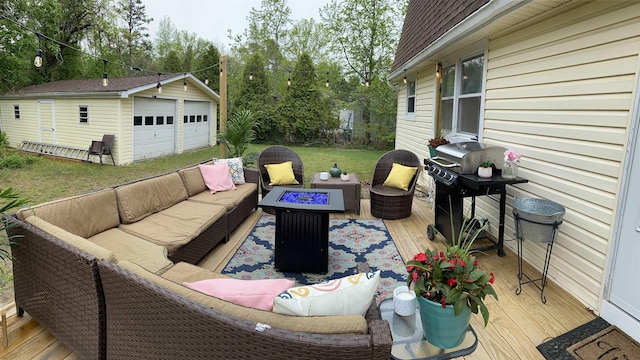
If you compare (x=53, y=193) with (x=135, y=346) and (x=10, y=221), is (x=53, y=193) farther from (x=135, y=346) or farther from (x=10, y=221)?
(x=135, y=346)

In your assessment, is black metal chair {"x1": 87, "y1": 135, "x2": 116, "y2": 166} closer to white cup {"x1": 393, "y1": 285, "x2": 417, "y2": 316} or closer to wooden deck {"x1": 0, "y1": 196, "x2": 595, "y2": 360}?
wooden deck {"x1": 0, "y1": 196, "x2": 595, "y2": 360}

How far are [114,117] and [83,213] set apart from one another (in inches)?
342

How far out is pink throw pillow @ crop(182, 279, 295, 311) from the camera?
1.50 metres

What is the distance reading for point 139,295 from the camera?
1.58 m

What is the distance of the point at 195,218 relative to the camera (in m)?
3.62

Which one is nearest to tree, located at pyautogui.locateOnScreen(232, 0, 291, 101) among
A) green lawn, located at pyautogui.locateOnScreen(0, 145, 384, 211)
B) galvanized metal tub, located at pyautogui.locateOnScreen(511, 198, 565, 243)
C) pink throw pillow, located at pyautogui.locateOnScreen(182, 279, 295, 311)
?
green lawn, located at pyautogui.locateOnScreen(0, 145, 384, 211)

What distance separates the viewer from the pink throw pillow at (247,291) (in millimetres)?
1502

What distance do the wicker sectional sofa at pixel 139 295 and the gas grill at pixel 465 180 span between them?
2382mm

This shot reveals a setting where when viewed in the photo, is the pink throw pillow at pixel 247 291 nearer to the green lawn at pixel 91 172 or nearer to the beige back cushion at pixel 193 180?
the beige back cushion at pixel 193 180

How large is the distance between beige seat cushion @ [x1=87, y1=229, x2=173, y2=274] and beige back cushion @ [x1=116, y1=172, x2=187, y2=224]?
303mm

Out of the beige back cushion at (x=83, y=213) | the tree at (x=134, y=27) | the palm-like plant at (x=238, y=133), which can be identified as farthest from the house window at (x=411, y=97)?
the tree at (x=134, y=27)

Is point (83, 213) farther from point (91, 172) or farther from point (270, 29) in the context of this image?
point (270, 29)

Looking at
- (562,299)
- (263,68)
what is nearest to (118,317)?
(562,299)

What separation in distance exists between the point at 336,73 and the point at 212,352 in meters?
16.4
